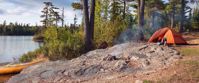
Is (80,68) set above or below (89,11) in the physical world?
below

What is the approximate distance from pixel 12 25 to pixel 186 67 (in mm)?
128874

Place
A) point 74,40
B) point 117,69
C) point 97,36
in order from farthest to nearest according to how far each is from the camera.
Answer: point 97,36
point 74,40
point 117,69

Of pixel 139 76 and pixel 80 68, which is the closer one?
pixel 139 76

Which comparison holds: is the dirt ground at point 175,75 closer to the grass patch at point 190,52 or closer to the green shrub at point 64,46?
the grass patch at point 190,52

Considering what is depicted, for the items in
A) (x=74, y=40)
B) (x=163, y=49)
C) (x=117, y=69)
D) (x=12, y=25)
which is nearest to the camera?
(x=117, y=69)

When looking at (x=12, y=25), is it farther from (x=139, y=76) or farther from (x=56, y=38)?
(x=139, y=76)

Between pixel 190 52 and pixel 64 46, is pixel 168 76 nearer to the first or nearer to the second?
pixel 190 52

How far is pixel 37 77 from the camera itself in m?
12.7

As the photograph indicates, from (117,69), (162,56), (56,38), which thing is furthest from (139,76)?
(56,38)

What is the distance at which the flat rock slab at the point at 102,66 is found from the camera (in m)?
11.8

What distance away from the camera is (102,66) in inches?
489

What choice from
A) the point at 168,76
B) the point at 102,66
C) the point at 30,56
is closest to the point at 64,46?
the point at 30,56

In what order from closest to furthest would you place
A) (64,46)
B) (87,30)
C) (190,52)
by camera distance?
(190,52), (64,46), (87,30)

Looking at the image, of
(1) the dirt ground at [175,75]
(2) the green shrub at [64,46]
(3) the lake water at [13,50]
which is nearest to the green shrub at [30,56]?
(2) the green shrub at [64,46]
